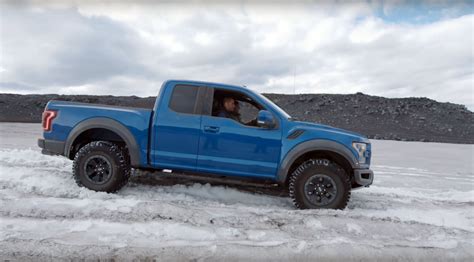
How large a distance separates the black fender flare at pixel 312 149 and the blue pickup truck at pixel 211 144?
0.01 m

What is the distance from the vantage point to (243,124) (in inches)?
192

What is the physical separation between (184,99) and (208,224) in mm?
1977

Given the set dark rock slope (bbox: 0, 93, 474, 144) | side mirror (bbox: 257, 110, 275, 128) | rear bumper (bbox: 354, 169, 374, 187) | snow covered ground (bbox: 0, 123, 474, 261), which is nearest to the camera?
snow covered ground (bbox: 0, 123, 474, 261)

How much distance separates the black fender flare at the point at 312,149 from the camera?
471cm

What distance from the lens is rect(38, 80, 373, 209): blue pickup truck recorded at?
185 inches

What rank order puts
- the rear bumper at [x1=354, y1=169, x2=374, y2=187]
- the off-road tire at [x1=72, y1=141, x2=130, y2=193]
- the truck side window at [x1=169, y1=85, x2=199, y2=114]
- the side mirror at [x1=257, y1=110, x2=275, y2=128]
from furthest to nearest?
1. the truck side window at [x1=169, y1=85, x2=199, y2=114]
2. the off-road tire at [x1=72, y1=141, x2=130, y2=193]
3. the rear bumper at [x1=354, y1=169, x2=374, y2=187]
4. the side mirror at [x1=257, y1=110, x2=275, y2=128]

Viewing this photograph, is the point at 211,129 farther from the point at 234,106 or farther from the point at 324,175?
the point at 324,175

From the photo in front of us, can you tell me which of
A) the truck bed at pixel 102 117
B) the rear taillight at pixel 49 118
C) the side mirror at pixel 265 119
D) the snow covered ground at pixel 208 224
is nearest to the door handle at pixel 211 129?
the side mirror at pixel 265 119

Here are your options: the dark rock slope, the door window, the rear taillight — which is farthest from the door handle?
the dark rock slope

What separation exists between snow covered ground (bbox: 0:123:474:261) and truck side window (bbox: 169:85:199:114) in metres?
1.25

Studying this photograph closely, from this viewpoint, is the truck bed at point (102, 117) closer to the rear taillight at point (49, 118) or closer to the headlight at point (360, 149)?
the rear taillight at point (49, 118)

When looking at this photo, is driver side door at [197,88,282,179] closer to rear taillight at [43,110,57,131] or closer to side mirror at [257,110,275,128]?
side mirror at [257,110,275,128]

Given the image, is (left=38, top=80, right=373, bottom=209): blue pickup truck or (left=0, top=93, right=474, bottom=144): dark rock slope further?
(left=0, top=93, right=474, bottom=144): dark rock slope

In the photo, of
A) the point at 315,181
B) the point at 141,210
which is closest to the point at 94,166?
the point at 141,210
